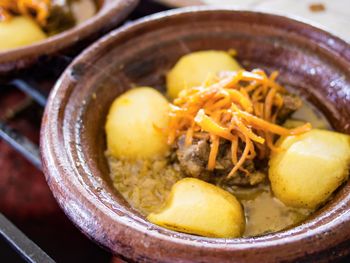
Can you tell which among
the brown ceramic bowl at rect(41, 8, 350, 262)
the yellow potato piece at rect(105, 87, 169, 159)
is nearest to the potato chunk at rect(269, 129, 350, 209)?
the brown ceramic bowl at rect(41, 8, 350, 262)

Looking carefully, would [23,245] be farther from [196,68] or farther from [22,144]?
[196,68]

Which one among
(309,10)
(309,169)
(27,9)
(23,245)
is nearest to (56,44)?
(27,9)

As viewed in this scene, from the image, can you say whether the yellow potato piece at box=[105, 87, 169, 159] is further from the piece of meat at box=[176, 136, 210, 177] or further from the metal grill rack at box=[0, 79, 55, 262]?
the metal grill rack at box=[0, 79, 55, 262]

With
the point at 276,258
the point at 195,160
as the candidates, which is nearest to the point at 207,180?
the point at 195,160

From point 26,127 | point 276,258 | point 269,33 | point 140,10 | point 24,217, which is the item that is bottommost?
point 24,217

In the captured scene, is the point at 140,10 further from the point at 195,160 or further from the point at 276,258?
the point at 276,258
